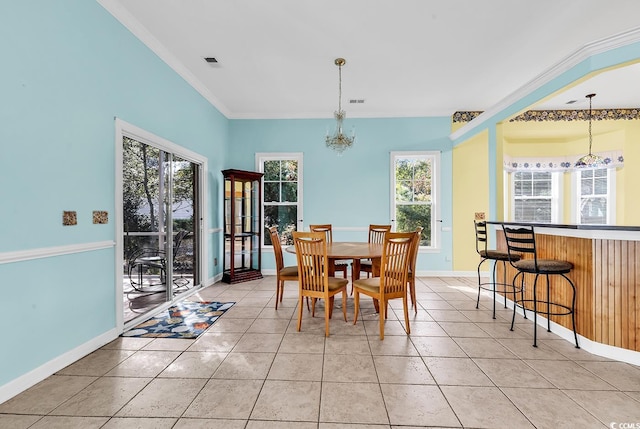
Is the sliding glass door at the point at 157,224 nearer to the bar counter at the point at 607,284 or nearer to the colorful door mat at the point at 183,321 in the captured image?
the colorful door mat at the point at 183,321

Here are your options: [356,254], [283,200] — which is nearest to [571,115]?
[356,254]

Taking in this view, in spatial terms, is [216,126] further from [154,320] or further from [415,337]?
[415,337]

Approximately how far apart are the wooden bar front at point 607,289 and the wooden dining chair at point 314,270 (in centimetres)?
216

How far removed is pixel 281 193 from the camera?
5.62 m

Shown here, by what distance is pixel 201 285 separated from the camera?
454 centimetres

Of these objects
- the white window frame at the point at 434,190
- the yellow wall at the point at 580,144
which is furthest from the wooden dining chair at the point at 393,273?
the yellow wall at the point at 580,144

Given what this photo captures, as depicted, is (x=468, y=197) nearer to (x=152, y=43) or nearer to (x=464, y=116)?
(x=464, y=116)

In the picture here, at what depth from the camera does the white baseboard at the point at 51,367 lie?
184 cm

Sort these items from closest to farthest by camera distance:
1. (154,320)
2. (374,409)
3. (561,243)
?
(374,409) → (561,243) → (154,320)

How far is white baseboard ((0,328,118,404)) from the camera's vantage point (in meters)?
1.84

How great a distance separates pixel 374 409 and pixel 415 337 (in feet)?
3.87

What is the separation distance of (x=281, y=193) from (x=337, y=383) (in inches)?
159

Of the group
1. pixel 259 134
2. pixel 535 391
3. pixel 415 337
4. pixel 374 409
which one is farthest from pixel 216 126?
pixel 535 391

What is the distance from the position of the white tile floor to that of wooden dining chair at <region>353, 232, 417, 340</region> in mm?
365
